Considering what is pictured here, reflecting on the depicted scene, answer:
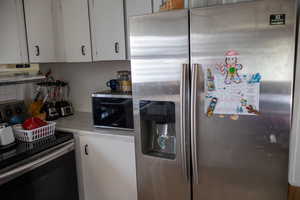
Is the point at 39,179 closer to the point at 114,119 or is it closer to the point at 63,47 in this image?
the point at 114,119

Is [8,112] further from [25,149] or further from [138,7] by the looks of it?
[138,7]

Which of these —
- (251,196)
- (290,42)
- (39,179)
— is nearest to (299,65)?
(290,42)

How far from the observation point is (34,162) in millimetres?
1640

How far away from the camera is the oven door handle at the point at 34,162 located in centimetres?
147

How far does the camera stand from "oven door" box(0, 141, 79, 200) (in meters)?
1.50

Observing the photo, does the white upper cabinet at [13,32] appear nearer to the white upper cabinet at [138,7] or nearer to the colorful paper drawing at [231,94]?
the white upper cabinet at [138,7]

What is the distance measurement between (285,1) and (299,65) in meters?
0.31

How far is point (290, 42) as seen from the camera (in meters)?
1.09

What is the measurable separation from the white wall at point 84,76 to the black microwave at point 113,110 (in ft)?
1.76

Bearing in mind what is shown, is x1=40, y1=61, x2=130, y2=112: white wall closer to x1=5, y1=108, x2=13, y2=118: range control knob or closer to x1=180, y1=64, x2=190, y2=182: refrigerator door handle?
x1=5, y1=108, x2=13, y2=118: range control knob

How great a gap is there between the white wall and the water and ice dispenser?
97 centimetres

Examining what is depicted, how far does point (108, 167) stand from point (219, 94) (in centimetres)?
116

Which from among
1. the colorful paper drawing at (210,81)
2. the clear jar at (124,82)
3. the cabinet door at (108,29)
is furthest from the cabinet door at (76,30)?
the colorful paper drawing at (210,81)

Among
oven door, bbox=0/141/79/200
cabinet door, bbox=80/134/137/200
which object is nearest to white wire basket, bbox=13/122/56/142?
oven door, bbox=0/141/79/200
